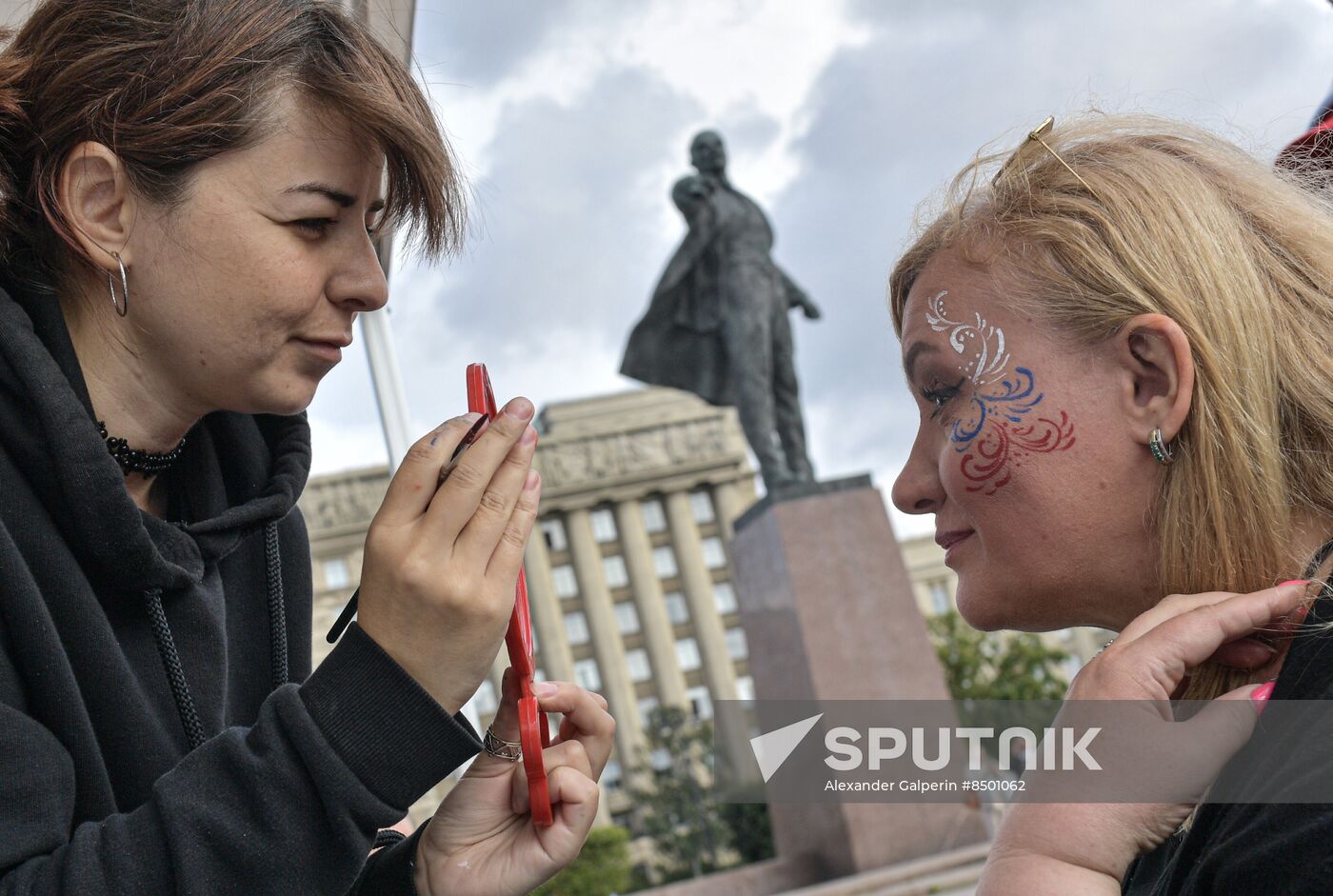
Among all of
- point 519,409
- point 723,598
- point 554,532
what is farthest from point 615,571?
point 519,409

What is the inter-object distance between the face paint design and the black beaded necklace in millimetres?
953

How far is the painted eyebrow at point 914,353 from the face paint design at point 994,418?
0.02 meters

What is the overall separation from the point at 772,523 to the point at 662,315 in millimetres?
2664

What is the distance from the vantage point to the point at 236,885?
1.04 metres

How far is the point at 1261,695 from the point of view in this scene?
1142 millimetres

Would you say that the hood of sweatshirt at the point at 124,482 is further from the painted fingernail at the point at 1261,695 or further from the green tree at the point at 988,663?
the green tree at the point at 988,663

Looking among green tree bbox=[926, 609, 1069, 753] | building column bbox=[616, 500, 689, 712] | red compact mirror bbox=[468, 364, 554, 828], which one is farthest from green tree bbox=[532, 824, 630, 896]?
building column bbox=[616, 500, 689, 712]

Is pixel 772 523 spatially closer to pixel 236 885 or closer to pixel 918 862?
pixel 918 862

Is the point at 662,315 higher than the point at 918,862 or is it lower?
higher

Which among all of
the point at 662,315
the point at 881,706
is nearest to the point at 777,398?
the point at 662,315

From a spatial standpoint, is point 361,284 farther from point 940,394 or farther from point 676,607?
point 676,607

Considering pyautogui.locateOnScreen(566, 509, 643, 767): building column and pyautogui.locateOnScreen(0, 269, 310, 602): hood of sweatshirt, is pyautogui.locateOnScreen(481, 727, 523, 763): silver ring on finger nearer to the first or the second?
pyautogui.locateOnScreen(0, 269, 310, 602): hood of sweatshirt

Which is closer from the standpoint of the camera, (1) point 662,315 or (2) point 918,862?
(2) point 918,862

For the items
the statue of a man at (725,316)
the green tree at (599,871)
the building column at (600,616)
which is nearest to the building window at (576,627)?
the building column at (600,616)
